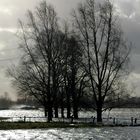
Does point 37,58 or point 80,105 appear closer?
point 37,58

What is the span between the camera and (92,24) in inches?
2435

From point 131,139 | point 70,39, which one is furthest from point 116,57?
point 131,139

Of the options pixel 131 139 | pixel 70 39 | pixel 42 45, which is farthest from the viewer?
pixel 70 39

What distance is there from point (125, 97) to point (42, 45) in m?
15.5

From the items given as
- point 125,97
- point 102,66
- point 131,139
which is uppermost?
point 102,66

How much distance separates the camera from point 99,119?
2520 inches

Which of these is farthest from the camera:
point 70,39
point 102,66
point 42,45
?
point 70,39

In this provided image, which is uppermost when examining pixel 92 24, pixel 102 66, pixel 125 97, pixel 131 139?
pixel 92 24

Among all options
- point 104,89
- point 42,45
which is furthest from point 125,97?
point 42,45

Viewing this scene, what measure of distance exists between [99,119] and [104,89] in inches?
180

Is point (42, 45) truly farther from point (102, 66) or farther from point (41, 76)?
point (102, 66)

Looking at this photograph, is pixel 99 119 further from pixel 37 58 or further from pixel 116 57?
pixel 37 58

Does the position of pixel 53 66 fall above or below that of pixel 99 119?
above

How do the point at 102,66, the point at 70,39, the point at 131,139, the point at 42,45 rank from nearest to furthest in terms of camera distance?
the point at 131,139, the point at 102,66, the point at 42,45, the point at 70,39
